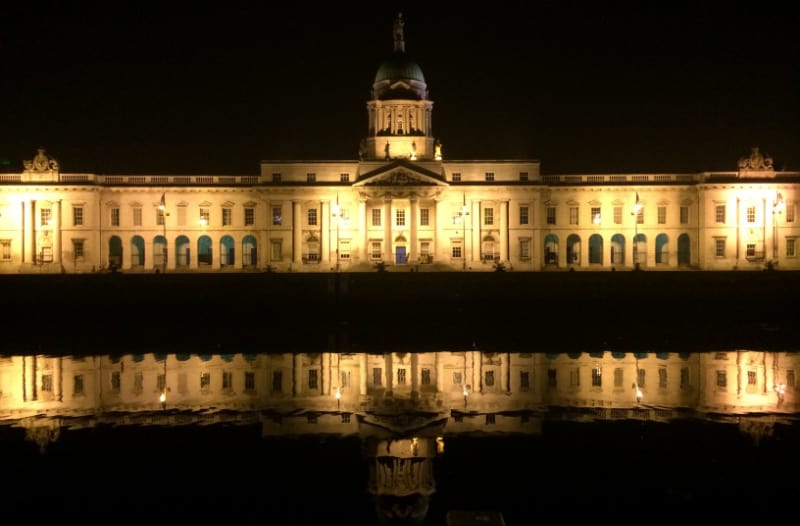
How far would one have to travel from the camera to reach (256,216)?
73938mm

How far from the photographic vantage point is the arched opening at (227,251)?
7506 centimetres

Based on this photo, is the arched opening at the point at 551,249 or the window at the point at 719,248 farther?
the arched opening at the point at 551,249

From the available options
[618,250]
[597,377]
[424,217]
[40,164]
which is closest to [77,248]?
[40,164]

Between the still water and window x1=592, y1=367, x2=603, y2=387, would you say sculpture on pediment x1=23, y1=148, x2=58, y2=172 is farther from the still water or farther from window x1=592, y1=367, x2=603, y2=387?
window x1=592, y1=367, x2=603, y2=387

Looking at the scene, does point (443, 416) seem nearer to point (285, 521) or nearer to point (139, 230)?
point (285, 521)

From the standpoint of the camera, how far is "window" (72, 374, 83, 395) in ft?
69.8

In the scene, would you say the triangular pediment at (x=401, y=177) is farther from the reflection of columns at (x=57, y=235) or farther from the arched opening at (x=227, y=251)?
the reflection of columns at (x=57, y=235)

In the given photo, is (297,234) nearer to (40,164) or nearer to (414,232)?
(414,232)

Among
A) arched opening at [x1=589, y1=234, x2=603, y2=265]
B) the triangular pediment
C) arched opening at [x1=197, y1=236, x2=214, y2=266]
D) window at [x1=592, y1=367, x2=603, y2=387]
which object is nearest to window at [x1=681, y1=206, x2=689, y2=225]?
arched opening at [x1=589, y1=234, x2=603, y2=265]

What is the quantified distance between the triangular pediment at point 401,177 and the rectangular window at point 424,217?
8.44 ft

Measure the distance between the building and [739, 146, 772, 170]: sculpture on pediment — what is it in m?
0.12

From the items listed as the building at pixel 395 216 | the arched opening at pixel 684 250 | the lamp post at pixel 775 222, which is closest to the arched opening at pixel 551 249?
the building at pixel 395 216

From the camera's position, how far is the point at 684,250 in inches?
2970

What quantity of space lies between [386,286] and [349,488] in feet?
98.5
